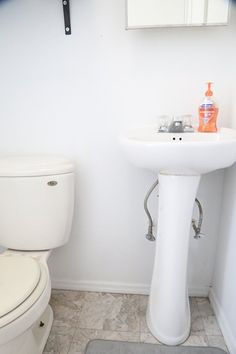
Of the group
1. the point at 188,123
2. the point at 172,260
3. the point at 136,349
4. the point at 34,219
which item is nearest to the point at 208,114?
the point at 188,123

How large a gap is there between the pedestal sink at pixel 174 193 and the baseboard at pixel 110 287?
0.20 m

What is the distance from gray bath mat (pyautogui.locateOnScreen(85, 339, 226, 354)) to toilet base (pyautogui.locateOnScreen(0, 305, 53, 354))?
195 millimetres

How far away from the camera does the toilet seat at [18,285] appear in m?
0.64

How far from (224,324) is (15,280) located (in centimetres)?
89

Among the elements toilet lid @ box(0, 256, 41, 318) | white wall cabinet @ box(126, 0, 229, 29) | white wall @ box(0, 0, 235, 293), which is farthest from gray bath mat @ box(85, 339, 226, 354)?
white wall cabinet @ box(126, 0, 229, 29)

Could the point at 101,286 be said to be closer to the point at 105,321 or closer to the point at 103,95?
the point at 105,321

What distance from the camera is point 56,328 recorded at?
1042 mm

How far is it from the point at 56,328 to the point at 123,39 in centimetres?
131

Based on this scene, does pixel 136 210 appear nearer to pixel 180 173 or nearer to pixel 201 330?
pixel 180 173

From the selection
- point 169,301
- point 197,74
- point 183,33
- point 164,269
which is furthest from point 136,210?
point 183,33

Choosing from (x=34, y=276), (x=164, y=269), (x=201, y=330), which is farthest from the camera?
(x=201, y=330)

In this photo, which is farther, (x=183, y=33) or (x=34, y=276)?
(x=183, y=33)

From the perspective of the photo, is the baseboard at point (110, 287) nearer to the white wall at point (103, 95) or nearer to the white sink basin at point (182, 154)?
the white wall at point (103, 95)

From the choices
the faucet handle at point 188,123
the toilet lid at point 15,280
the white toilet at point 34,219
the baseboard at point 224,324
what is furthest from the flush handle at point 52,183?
the baseboard at point 224,324
